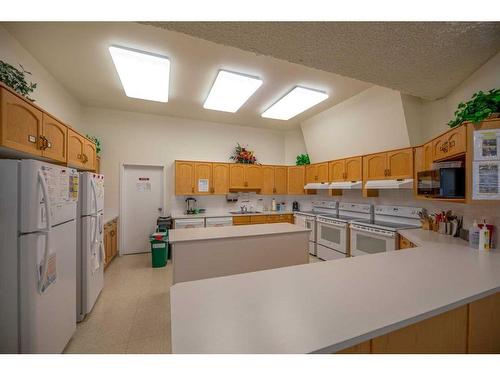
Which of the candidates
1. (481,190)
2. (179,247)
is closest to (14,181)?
(179,247)

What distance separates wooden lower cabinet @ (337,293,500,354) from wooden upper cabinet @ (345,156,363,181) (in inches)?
102

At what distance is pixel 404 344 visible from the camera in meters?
0.94

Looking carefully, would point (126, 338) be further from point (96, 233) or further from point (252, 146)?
point (252, 146)

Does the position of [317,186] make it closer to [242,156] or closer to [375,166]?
[375,166]

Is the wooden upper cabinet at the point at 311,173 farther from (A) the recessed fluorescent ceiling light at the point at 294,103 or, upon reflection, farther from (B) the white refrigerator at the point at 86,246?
(B) the white refrigerator at the point at 86,246

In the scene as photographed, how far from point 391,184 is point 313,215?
1645mm

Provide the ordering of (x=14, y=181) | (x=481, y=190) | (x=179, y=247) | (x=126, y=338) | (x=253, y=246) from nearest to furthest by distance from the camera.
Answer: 1. (x=14, y=181)
2. (x=481, y=190)
3. (x=126, y=338)
4. (x=179, y=247)
5. (x=253, y=246)

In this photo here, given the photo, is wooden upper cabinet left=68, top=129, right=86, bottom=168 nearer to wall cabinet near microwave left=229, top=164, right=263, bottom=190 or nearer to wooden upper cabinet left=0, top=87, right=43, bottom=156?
wooden upper cabinet left=0, top=87, right=43, bottom=156

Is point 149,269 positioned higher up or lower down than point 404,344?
lower down

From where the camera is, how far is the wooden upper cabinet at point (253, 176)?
493 cm

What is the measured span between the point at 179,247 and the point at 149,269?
1.81 m

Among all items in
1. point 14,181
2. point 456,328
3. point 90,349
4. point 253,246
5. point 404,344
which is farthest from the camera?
point 253,246

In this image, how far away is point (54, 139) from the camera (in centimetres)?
200

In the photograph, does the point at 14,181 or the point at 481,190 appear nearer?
the point at 14,181
